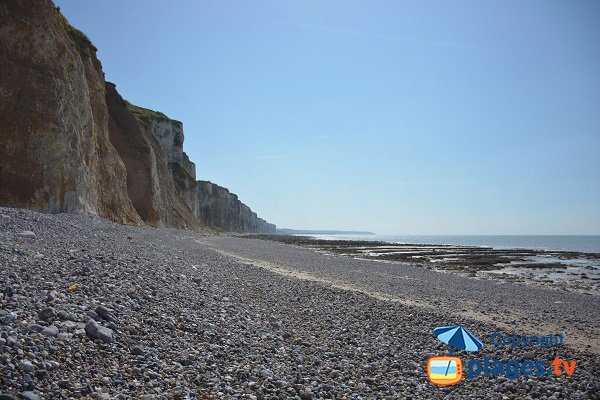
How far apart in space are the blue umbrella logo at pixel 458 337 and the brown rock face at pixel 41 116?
2358 cm

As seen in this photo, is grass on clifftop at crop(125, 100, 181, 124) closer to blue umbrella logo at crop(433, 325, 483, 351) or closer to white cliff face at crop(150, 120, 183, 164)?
white cliff face at crop(150, 120, 183, 164)

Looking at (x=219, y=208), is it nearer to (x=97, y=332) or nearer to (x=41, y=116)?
(x=41, y=116)

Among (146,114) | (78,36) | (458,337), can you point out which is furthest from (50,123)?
(146,114)

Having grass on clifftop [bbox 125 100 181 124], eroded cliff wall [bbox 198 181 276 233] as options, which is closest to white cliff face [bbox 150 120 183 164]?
grass on clifftop [bbox 125 100 181 124]

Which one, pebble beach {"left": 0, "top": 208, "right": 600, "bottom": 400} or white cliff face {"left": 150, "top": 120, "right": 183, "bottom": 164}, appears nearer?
pebble beach {"left": 0, "top": 208, "right": 600, "bottom": 400}

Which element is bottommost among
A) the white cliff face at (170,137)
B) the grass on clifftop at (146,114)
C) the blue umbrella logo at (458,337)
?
the blue umbrella logo at (458,337)

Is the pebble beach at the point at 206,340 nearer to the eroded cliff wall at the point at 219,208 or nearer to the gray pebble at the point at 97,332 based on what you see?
the gray pebble at the point at 97,332

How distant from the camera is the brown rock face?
2212cm

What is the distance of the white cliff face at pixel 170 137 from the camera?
74.1 meters

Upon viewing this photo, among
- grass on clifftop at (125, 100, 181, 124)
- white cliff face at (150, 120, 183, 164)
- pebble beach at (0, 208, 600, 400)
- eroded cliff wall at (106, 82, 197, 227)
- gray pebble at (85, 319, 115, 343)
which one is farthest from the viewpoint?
white cliff face at (150, 120, 183, 164)

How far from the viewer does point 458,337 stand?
8.58m

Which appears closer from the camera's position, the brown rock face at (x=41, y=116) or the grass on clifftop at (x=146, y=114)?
the brown rock face at (x=41, y=116)

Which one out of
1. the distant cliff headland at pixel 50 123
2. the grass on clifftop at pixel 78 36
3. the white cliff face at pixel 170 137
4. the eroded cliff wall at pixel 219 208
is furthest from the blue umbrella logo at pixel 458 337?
the eroded cliff wall at pixel 219 208

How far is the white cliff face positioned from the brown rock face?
45.0 metres
